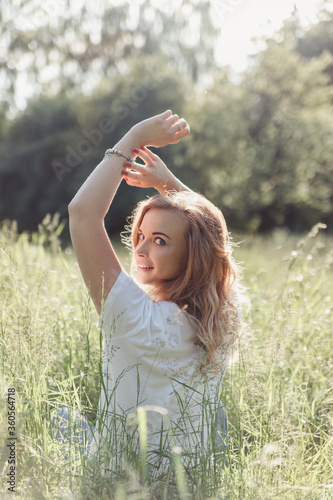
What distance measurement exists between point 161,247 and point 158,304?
258 millimetres

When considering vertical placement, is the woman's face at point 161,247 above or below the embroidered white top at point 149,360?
above

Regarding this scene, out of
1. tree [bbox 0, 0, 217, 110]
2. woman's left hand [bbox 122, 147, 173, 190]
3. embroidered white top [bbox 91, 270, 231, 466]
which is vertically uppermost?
tree [bbox 0, 0, 217, 110]

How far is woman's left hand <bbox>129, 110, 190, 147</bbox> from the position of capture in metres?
1.93

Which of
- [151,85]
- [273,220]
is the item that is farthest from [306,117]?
[151,85]

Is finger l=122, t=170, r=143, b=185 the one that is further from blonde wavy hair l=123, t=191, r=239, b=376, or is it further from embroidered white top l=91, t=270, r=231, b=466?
embroidered white top l=91, t=270, r=231, b=466

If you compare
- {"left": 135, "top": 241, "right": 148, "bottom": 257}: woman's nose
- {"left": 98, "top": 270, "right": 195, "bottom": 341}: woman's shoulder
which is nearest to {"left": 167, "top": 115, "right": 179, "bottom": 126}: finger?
{"left": 135, "top": 241, "right": 148, "bottom": 257}: woman's nose

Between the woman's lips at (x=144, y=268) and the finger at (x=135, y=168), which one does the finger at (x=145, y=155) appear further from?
the woman's lips at (x=144, y=268)

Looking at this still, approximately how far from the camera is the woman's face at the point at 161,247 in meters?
1.94

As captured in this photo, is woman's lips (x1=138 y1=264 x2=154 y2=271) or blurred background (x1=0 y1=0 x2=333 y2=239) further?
blurred background (x1=0 y1=0 x2=333 y2=239)

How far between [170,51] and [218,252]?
28121 mm

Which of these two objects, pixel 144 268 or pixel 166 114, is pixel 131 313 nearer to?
pixel 144 268

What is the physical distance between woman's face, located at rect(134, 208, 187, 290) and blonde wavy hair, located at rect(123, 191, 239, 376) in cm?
2

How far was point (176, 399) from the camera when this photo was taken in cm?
186

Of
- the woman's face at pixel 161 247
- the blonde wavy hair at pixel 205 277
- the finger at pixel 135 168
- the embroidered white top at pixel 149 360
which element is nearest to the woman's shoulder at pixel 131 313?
the embroidered white top at pixel 149 360
